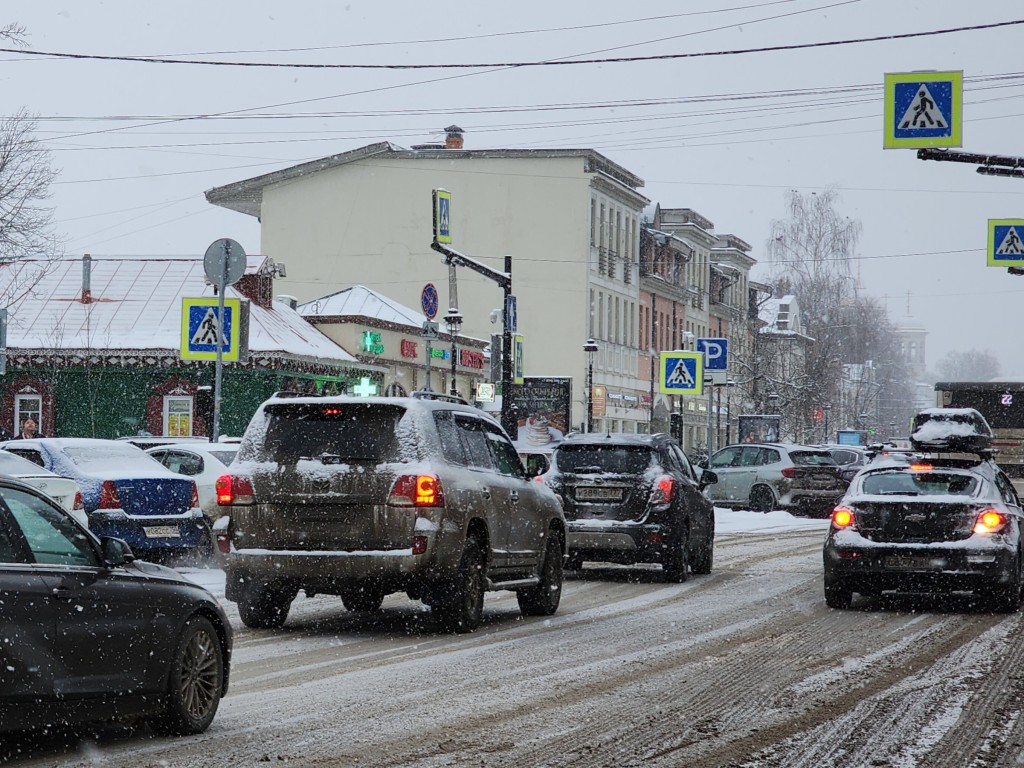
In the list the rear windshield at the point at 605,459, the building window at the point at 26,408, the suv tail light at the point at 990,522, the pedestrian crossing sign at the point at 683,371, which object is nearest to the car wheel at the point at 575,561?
the rear windshield at the point at 605,459

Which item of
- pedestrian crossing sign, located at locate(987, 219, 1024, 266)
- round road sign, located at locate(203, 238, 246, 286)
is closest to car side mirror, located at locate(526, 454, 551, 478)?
round road sign, located at locate(203, 238, 246, 286)

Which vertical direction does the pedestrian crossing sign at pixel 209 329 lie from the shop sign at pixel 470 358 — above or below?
below

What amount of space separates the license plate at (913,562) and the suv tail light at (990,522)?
1.55 ft

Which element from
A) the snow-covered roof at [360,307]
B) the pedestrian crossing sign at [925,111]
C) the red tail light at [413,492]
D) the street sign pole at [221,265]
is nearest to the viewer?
the red tail light at [413,492]

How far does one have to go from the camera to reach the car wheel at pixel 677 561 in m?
19.7

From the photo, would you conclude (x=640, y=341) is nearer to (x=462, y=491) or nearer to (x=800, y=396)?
(x=800, y=396)

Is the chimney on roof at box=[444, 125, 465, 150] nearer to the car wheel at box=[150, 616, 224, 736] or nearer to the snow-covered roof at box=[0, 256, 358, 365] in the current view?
the snow-covered roof at box=[0, 256, 358, 365]

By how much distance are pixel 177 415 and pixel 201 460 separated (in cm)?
2677

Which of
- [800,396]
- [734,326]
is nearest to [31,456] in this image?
[800,396]

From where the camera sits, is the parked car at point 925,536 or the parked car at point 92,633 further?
the parked car at point 925,536

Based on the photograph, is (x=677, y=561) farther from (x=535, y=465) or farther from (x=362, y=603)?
(x=362, y=603)

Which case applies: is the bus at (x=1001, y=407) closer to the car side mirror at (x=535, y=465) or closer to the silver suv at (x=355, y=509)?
the car side mirror at (x=535, y=465)

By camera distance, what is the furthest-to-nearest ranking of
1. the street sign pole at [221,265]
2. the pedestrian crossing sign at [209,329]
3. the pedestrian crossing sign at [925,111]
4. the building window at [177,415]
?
the building window at [177,415]
the pedestrian crossing sign at [925,111]
the pedestrian crossing sign at [209,329]
the street sign pole at [221,265]

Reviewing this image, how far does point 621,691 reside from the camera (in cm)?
1043
